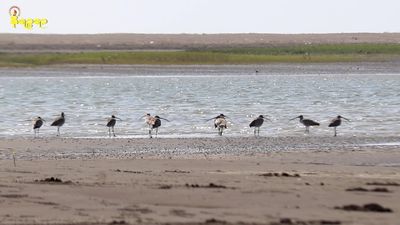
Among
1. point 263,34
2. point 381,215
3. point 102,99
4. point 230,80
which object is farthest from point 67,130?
point 263,34

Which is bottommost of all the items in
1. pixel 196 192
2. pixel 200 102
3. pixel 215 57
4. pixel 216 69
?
pixel 196 192

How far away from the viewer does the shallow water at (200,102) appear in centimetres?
2356

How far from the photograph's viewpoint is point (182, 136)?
2166cm

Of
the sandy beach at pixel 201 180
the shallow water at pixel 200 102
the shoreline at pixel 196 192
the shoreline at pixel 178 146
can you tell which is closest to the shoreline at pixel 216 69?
the shallow water at pixel 200 102

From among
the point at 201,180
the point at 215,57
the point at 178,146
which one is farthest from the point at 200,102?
the point at 215,57

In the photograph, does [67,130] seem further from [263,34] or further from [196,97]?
[263,34]

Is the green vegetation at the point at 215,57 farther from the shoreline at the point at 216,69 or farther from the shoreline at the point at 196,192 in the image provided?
the shoreline at the point at 196,192

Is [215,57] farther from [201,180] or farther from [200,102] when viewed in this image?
[201,180]

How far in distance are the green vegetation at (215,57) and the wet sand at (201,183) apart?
45.8 m

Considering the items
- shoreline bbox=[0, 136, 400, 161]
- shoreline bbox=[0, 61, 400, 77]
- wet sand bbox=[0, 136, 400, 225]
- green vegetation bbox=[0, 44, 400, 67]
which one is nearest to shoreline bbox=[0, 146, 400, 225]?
wet sand bbox=[0, 136, 400, 225]

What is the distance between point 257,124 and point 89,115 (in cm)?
656

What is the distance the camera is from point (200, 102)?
3284cm

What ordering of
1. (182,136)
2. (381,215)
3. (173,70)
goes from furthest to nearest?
(173,70)
(182,136)
(381,215)

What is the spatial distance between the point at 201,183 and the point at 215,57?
54.6m
